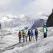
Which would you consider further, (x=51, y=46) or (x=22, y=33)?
(x=22, y=33)

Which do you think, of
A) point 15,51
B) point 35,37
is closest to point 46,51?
point 15,51

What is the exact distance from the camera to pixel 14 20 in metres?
112

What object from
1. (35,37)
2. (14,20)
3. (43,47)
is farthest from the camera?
(14,20)

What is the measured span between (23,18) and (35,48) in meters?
87.3

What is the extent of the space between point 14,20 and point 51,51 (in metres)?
89.0

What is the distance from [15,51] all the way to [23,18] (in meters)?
86.1

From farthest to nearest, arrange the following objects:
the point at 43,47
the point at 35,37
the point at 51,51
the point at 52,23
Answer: the point at 52,23 < the point at 35,37 < the point at 43,47 < the point at 51,51

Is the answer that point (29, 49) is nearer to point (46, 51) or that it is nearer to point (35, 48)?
point (35, 48)

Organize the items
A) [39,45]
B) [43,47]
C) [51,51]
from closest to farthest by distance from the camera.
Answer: [51,51] < [43,47] < [39,45]

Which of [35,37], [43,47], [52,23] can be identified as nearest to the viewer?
[43,47]

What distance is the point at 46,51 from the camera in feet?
79.9

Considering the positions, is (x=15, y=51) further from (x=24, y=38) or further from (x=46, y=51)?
(x=24, y=38)

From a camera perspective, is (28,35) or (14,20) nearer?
(28,35)

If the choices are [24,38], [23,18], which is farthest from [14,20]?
[24,38]
